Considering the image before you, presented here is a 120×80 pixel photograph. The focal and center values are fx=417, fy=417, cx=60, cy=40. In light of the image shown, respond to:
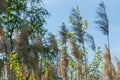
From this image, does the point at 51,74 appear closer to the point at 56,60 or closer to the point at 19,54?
the point at 56,60

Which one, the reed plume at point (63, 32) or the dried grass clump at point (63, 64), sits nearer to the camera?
the reed plume at point (63, 32)

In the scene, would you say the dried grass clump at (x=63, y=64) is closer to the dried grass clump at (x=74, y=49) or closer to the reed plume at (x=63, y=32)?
the reed plume at (x=63, y=32)

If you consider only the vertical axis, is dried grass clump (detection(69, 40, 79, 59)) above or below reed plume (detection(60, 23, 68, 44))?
below

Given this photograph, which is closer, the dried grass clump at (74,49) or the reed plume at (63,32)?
the dried grass clump at (74,49)

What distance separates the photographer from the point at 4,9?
651 inches

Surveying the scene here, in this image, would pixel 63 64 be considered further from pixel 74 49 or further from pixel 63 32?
pixel 63 32

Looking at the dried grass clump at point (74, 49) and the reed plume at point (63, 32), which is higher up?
the reed plume at point (63, 32)

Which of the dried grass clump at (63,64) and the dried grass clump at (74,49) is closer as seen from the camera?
the dried grass clump at (74,49)

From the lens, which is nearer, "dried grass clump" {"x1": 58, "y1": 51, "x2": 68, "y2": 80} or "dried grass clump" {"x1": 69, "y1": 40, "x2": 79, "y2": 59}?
"dried grass clump" {"x1": 69, "y1": 40, "x2": 79, "y2": 59}

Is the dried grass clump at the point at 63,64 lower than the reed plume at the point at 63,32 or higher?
lower

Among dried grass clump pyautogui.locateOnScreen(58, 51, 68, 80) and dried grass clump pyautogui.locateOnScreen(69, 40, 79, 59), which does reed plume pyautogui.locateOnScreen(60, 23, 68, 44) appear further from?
dried grass clump pyautogui.locateOnScreen(58, 51, 68, 80)

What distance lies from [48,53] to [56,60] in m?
1.97

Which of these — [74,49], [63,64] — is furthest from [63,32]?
[63,64]

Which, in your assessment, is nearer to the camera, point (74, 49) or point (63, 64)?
point (74, 49)
